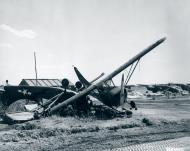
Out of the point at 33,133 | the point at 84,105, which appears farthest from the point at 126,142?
the point at 84,105

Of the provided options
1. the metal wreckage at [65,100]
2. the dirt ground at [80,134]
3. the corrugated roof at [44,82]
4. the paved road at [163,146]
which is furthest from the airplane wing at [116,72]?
the paved road at [163,146]

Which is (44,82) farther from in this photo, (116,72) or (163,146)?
(163,146)

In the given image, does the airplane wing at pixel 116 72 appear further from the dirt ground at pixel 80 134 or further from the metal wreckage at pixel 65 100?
the dirt ground at pixel 80 134

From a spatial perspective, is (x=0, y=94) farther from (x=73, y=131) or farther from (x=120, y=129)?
(x=120, y=129)

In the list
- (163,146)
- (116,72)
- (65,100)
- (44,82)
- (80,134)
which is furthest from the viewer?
(44,82)

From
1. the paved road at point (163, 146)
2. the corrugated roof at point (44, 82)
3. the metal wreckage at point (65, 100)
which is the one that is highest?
the corrugated roof at point (44, 82)

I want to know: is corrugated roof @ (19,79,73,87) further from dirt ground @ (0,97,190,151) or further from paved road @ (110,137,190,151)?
paved road @ (110,137,190,151)

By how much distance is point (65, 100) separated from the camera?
60.9 feet

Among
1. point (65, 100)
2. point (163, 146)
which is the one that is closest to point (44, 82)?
point (65, 100)

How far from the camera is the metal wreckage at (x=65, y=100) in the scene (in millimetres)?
17188

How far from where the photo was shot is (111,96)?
65.1ft

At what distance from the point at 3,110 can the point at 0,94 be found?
1090 mm

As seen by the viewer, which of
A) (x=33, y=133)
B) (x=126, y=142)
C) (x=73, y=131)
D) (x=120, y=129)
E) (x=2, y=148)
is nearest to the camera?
(x=2, y=148)

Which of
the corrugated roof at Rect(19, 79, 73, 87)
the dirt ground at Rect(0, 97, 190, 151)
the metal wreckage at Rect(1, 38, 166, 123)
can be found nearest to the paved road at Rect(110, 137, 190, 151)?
the dirt ground at Rect(0, 97, 190, 151)
